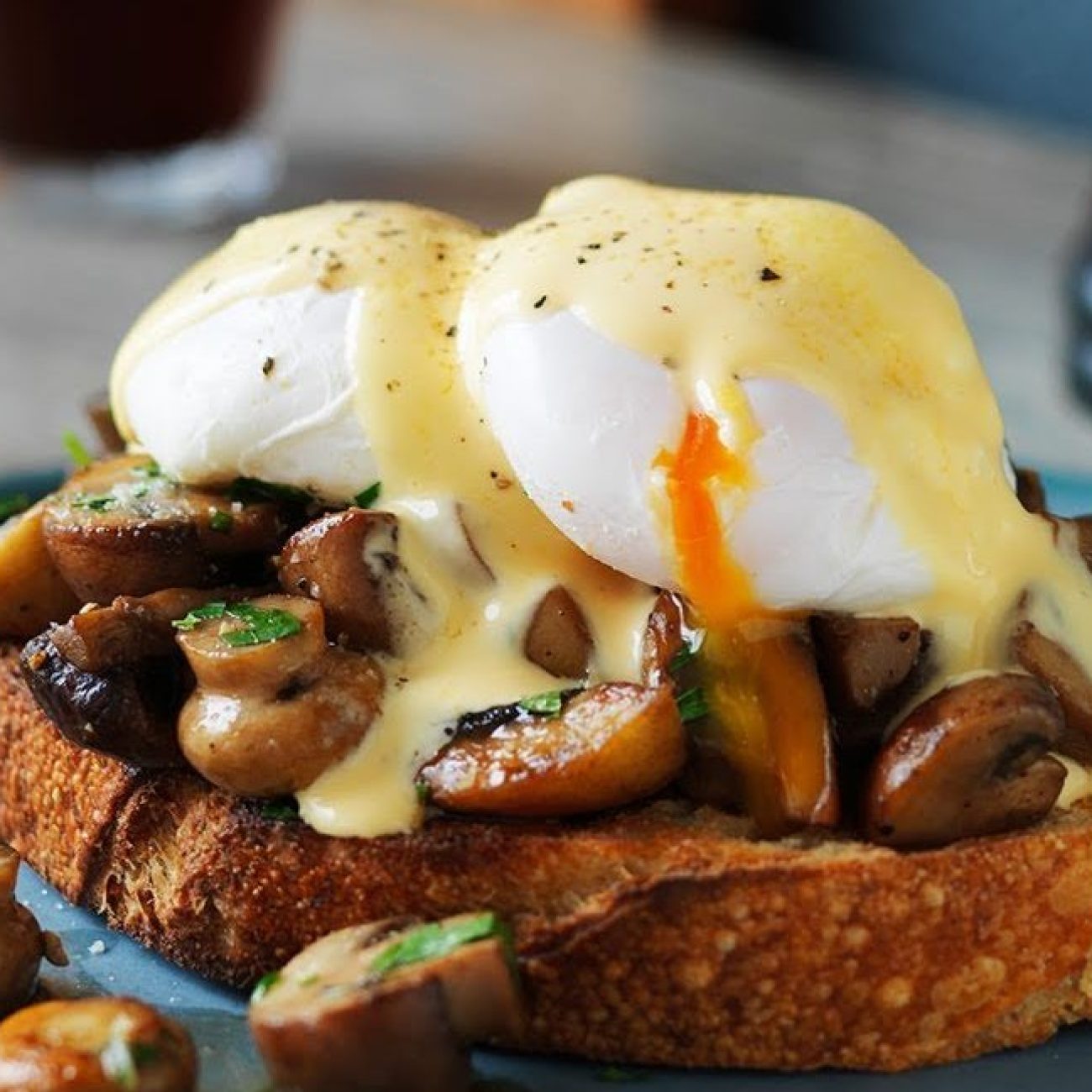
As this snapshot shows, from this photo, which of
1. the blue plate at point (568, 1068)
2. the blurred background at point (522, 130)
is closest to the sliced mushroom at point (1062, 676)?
the blue plate at point (568, 1068)

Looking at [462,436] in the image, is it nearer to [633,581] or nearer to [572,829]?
[633,581]

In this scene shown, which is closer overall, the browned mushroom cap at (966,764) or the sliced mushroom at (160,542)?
the browned mushroom cap at (966,764)

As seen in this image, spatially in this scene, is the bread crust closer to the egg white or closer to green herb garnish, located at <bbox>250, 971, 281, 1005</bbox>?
green herb garnish, located at <bbox>250, 971, 281, 1005</bbox>

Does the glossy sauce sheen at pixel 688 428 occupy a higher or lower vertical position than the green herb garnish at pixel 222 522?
higher

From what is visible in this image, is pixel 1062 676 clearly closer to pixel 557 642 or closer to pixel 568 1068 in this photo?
pixel 557 642

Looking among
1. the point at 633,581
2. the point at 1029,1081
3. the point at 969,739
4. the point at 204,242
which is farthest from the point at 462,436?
the point at 204,242

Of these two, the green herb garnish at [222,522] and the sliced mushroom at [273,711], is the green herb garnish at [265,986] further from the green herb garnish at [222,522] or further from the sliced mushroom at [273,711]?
the green herb garnish at [222,522]
